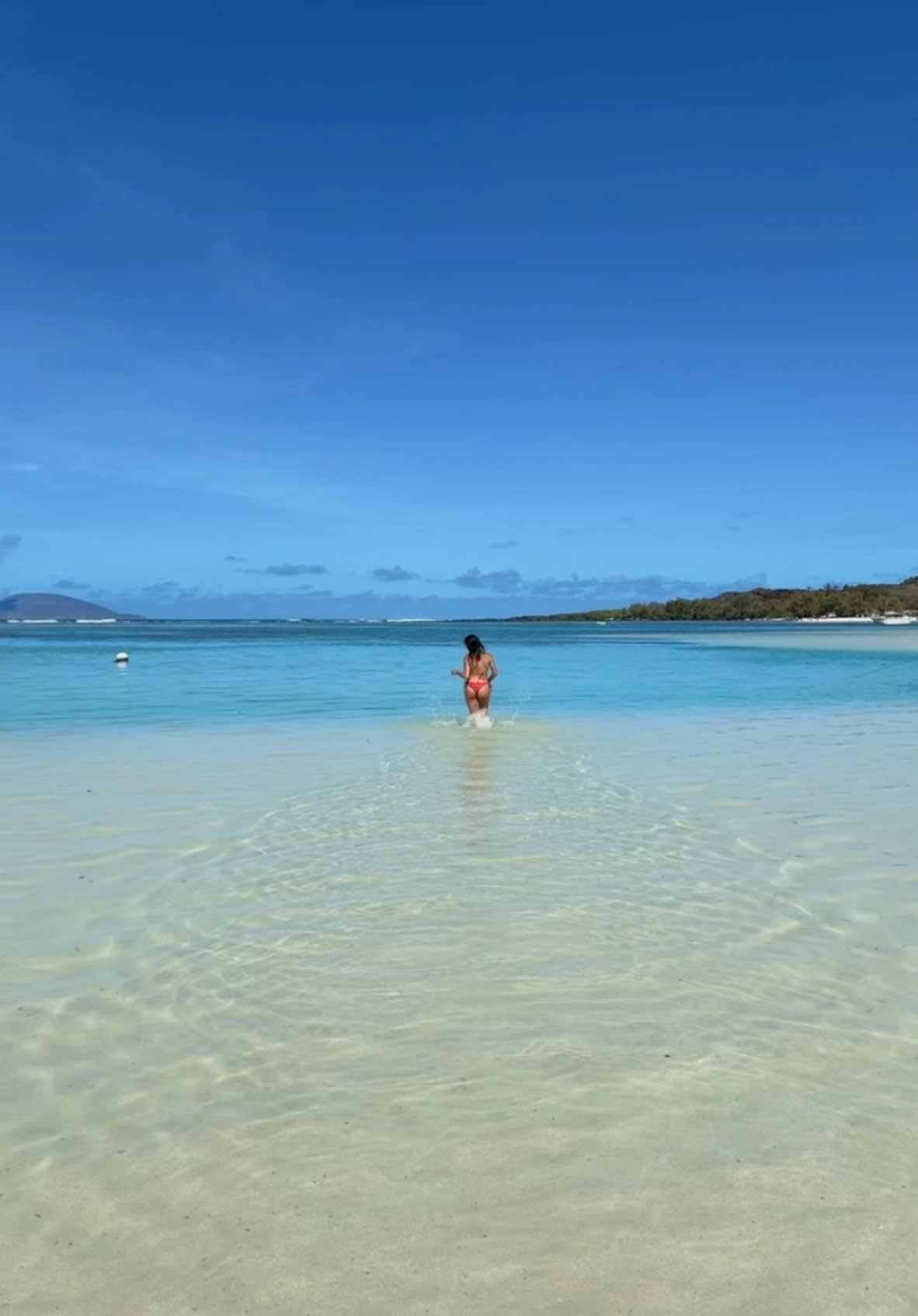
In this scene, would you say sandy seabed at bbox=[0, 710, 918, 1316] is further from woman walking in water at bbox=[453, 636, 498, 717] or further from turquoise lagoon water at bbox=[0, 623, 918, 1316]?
woman walking in water at bbox=[453, 636, 498, 717]

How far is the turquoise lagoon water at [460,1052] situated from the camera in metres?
3.45

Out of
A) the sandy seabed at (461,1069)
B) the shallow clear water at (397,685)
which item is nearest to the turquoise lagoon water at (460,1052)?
the sandy seabed at (461,1069)

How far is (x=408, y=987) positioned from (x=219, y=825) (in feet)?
17.2

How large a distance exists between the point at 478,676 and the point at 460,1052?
16.6 m

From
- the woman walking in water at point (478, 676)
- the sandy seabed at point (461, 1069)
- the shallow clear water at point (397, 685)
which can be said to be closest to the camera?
the sandy seabed at point (461, 1069)

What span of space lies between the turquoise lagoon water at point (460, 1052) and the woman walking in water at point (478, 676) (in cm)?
867

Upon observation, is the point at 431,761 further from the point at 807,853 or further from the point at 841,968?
Result: the point at 841,968

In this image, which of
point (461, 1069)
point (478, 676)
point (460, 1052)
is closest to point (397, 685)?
point (478, 676)

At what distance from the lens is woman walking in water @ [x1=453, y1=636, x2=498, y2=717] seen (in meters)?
21.2

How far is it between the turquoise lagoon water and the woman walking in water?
8.67 m

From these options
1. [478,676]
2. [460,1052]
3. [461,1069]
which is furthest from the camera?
[478,676]

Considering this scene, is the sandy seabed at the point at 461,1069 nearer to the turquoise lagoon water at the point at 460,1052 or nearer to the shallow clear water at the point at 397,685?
the turquoise lagoon water at the point at 460,1052

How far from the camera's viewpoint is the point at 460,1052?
500 centimetres

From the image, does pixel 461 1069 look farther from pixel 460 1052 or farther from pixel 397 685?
pixel 397 685
